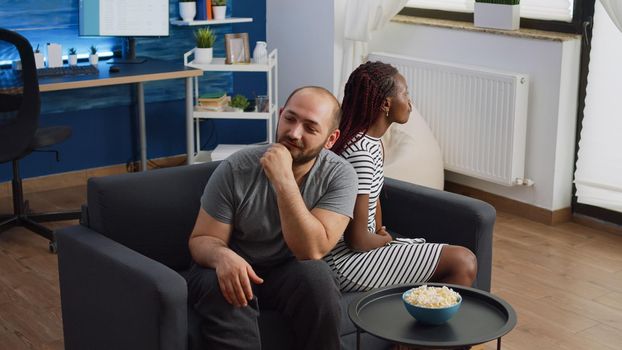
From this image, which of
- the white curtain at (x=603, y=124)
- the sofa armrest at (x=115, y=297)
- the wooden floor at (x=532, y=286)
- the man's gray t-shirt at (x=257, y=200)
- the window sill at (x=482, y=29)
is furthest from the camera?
the window sill at (x=482, y=29)

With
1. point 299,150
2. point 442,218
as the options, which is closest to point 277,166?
point 299,150

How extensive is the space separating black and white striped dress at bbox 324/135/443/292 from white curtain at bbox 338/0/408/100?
2566 millimetres

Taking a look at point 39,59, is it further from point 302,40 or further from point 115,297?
point 115,297

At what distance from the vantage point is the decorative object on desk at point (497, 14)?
487 centimetres

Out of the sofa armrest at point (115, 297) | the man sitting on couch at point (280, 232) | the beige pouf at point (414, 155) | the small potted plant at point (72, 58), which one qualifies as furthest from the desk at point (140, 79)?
the man sitting on couch at point (280, 232)

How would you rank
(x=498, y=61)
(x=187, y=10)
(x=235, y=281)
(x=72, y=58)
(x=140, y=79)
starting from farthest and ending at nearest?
(x=187, y=10), (x=72, y=58), (x=498, y=61), (x=140, y=79), (x=235, y=281)

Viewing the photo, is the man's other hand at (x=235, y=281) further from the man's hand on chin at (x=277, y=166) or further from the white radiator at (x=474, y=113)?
the white radiator at (x=474, y=113)

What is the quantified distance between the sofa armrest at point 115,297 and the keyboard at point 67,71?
2103 millimetres

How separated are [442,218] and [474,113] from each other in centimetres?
203

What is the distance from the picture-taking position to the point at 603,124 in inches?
183

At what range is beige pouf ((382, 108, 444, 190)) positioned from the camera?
496 centimetres

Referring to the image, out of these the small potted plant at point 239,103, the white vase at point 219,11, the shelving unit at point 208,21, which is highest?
the white vase at point 219,11

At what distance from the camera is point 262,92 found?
6254mm

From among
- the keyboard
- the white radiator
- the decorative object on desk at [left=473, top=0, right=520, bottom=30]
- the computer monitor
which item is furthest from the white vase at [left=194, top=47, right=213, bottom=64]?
the decorative object on desk at [left=473, top=0, right=520, bottom=30]
